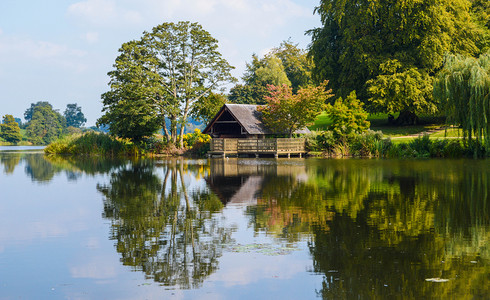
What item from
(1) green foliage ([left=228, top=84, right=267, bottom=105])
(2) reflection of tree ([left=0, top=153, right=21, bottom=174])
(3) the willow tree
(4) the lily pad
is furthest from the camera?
(1) green foliage ([left=228, top=84, right=267, bottom=105])

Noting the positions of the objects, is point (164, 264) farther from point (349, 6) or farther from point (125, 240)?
point (349, 6)

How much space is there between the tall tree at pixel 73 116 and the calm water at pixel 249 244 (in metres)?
161

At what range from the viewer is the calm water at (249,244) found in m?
6.57

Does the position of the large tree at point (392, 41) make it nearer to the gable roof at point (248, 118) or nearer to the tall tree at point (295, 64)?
the gable roof at point (248, 118)

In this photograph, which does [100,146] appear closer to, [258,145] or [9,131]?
[258,145]

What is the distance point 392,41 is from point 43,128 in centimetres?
10643

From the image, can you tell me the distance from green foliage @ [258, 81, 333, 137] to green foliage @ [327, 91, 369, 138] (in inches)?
88.7

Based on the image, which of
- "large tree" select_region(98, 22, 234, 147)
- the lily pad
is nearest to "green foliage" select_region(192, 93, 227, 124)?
"large tree" select_region(98, 22, 234, 147)

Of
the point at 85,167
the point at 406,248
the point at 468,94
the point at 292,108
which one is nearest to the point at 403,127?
the point at 292,108

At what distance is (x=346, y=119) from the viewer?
41969 mm

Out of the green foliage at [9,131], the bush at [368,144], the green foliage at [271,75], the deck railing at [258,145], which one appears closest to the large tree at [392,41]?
the bush at [368,144]

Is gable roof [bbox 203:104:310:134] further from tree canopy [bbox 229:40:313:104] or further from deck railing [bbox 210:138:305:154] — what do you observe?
tree canopy [bbox 229:40:313:104]

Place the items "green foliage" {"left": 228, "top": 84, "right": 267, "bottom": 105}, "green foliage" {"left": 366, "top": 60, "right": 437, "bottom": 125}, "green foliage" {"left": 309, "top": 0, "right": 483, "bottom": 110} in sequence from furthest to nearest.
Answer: "green foliage" {"left": 228, "top": 84, "right": 267, "bottom": 105}, "green foliage" {"left": 309, "top": 0, "right": 483, "bottom": 110}, "green foliage" {"left": 366, "top": 60, "right": 437, "bottom": 125}

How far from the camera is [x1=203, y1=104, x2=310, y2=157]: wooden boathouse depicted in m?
44.4
